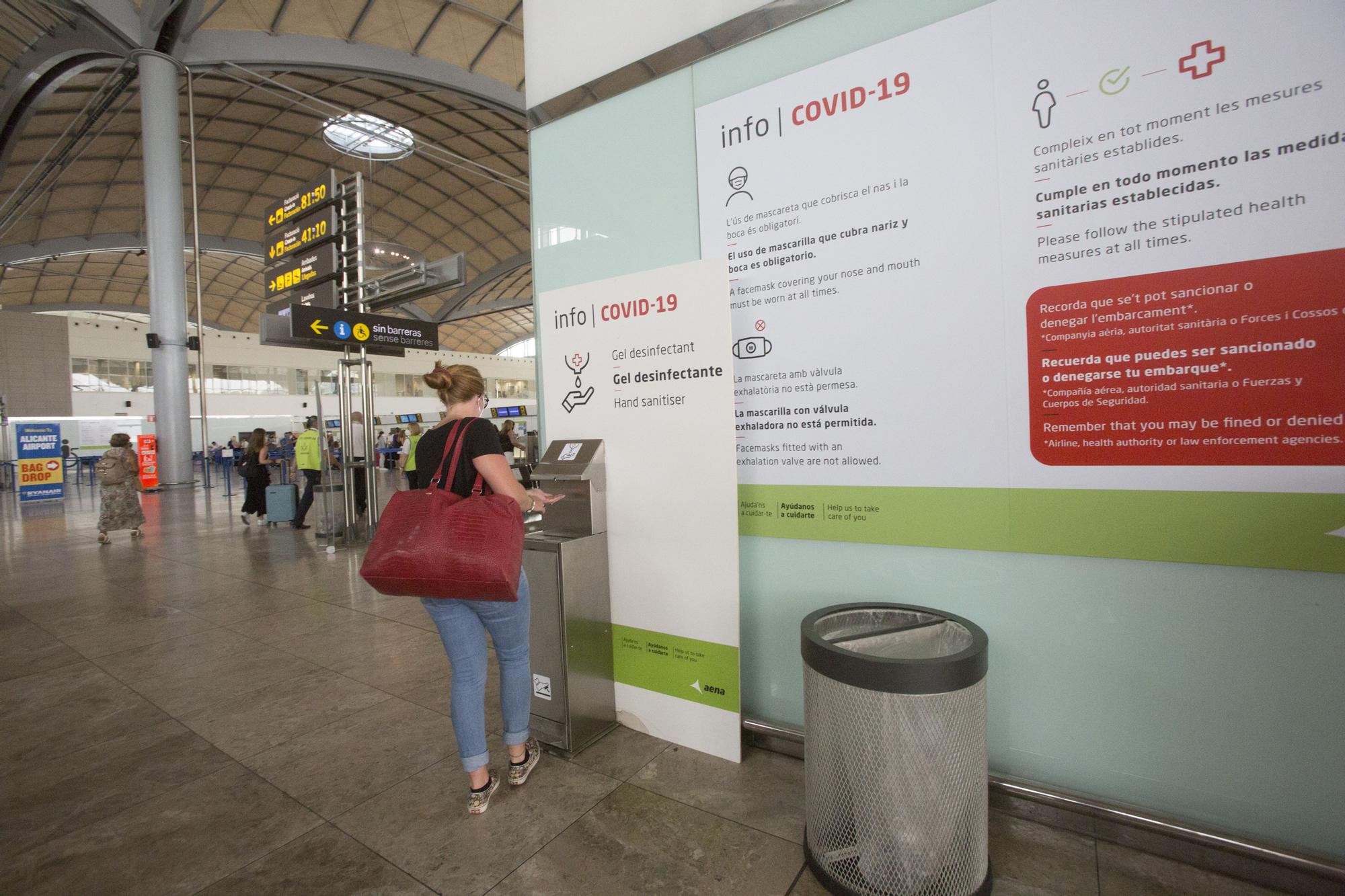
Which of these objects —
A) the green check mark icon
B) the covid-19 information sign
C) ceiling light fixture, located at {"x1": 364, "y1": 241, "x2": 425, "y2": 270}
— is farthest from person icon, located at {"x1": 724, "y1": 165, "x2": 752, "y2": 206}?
the covid-19 information sign

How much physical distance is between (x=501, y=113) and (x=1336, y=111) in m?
16.6

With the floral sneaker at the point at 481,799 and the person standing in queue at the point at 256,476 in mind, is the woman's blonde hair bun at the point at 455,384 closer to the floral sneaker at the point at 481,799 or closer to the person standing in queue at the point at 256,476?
the floral sneaker at the point at 481,799

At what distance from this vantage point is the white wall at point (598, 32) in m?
2.59

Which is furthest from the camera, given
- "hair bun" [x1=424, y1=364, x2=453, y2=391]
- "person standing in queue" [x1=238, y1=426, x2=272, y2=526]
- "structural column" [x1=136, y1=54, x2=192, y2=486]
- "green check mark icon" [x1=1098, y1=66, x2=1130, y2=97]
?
"structural column" [x1=136, y1=54, x2=192, y2=486]

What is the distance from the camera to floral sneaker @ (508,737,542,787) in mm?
2262

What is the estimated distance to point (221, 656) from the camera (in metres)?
3.69

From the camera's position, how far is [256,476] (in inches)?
364

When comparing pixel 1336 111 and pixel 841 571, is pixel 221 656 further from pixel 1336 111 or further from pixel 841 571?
pixel 1336 111

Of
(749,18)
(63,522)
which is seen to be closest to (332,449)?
(63,522)

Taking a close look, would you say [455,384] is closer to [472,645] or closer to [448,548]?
[448,548]

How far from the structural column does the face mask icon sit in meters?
13.2

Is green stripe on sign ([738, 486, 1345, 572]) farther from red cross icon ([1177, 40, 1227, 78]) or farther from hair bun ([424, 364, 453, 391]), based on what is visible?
hair bun ([424, 364, 453, 391])

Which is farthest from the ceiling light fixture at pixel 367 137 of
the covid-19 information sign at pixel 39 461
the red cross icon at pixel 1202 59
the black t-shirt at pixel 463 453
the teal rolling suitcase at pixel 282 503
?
the red cross icon at pixel 1202 59

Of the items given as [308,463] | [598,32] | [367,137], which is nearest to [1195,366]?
[598,32]
